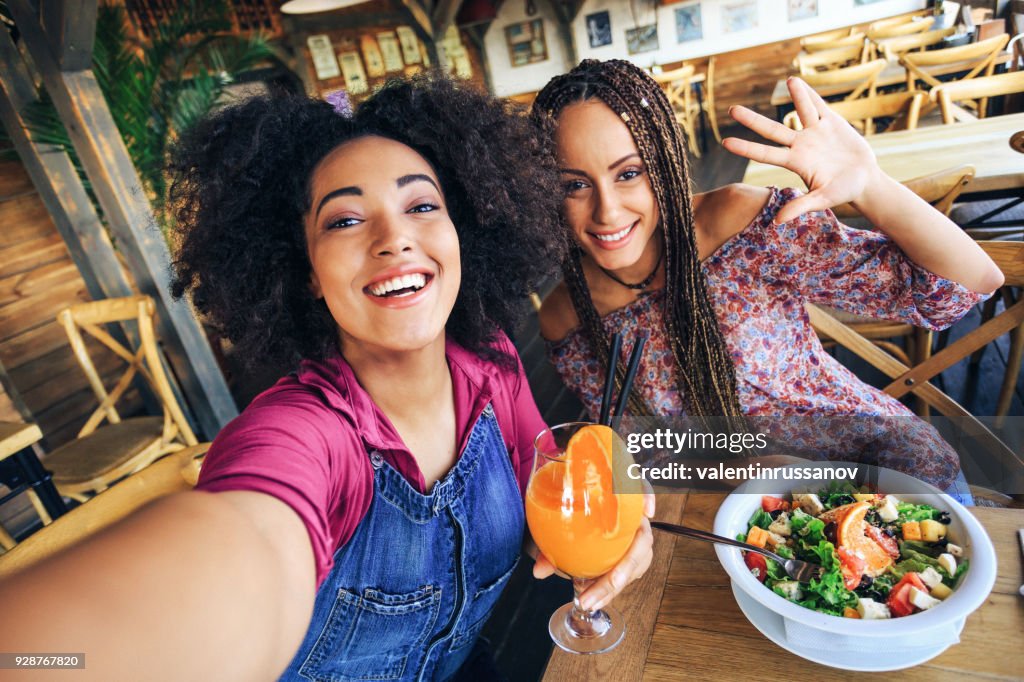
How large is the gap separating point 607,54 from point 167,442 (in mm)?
8763

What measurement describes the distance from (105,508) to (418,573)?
0.63 meters

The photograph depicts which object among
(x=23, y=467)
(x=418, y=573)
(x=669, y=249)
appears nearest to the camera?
(x=418, y=573)

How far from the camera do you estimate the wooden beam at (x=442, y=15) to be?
7.77m

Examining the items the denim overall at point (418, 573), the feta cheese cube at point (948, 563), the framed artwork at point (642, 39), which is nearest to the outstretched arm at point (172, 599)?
the denim overall at point (418, 573)

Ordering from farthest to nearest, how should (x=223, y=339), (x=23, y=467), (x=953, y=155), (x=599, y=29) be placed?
1. (x=599, y=29)
2. (x=953, y=155)
3. (x=23, y=467)
4. (x=223, y=339)

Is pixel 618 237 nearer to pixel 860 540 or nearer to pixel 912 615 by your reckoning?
pixel 860 540

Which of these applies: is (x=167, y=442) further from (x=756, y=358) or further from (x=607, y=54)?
(x=607, y=54)

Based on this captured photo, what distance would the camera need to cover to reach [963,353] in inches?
68.5

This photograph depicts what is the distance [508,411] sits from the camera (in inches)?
51.4

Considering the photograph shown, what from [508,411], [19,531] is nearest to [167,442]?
[19,531]

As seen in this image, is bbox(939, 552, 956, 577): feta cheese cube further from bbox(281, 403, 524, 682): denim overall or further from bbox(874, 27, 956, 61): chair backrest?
bbox(874, 27, 956, 61): chair backrest

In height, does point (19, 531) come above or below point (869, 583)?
below

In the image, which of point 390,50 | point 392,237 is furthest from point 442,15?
point 392,237

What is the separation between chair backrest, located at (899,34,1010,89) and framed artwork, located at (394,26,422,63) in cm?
598
